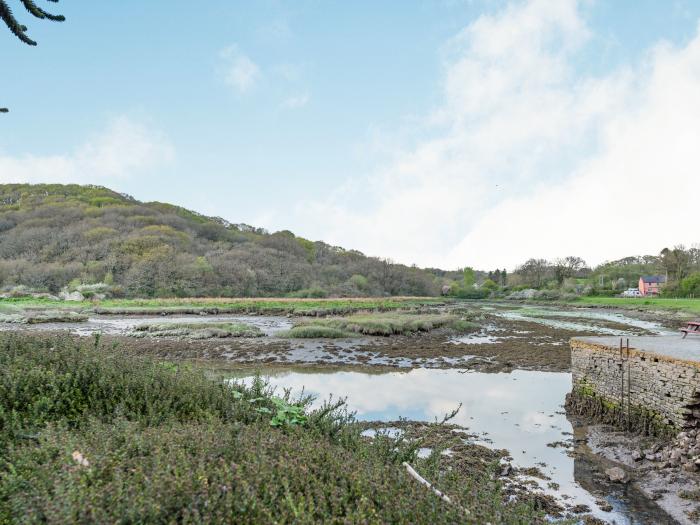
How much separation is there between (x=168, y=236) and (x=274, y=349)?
86184 mm

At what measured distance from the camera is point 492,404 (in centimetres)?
1188

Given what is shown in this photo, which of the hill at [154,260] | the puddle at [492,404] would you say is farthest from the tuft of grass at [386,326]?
the hill at [154,260]

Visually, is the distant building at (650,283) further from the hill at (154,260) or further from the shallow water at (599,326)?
the hill at (154,260)

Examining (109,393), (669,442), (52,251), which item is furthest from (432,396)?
(52,251)

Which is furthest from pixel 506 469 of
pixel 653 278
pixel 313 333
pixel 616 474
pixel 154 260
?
pixel 653 278

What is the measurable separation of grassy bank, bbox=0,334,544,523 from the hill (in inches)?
2780

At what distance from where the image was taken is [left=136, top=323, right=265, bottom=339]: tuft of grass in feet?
88.5

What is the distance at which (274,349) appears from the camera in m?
21.9

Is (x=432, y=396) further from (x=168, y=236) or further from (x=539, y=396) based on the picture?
(x=168, y=236)

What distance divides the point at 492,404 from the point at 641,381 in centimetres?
374

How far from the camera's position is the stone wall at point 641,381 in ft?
26.6

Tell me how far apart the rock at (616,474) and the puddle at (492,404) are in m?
0.57

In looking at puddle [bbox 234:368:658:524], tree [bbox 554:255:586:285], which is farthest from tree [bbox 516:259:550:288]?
puddle [bbox 234:368:658:524]

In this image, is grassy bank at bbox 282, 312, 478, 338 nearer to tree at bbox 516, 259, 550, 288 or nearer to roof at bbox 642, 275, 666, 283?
roof at bbox 642, 275, 666, 283
